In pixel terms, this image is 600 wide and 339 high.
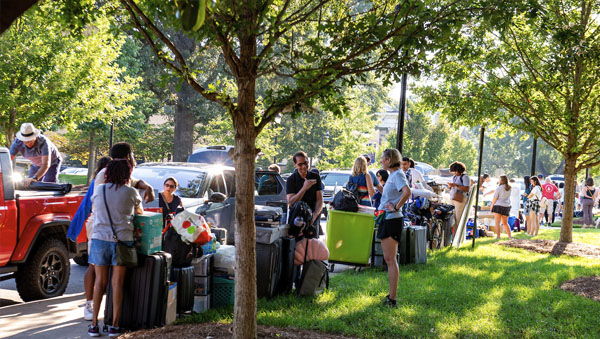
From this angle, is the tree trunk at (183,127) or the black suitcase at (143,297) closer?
the black suitcase at (143,297)

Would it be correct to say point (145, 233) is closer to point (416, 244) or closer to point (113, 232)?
point (113, 232)

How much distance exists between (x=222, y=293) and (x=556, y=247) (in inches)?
409

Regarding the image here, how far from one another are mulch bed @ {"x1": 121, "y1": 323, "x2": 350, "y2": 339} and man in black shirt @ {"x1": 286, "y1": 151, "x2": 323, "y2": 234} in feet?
8.40

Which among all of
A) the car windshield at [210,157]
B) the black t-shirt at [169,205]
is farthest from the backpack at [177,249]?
the car windshield at [210,157]

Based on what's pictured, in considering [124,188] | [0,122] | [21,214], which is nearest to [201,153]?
[0,122]

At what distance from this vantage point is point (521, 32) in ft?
47.8

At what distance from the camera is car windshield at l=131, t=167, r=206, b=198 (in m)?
10.4

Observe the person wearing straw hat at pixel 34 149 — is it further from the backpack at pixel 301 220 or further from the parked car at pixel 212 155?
the parked car at pixel 212 155

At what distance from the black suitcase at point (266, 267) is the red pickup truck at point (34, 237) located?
8.80ft

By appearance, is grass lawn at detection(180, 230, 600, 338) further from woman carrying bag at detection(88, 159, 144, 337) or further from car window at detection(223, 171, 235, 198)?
car window at detection(223, 171, 235, 198)

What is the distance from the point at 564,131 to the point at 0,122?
14.3 meters

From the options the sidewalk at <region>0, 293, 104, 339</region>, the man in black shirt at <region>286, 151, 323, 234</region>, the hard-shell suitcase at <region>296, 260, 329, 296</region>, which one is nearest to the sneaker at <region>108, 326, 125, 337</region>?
the sidewalk at <region>0, 293, 104, 339</region>

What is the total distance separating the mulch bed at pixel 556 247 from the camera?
13836 millimetres

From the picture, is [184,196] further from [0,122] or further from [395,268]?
[0,122]
